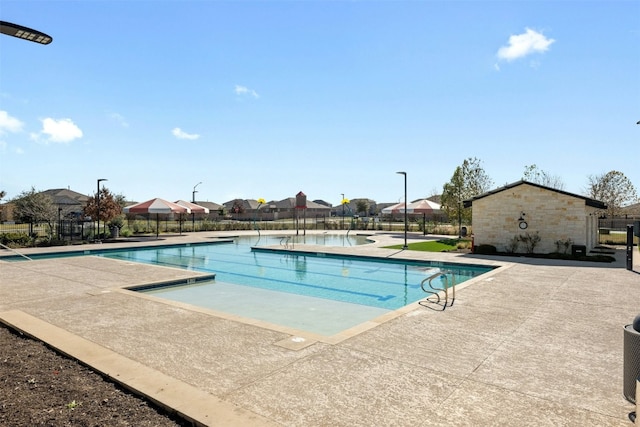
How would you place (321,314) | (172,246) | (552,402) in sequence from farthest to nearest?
(172,246) < (321,314) < (552,402)

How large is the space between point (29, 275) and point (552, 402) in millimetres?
A: 13818

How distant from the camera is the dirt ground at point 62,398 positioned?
3.78 metres

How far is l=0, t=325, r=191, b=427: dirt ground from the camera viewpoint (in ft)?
12.4

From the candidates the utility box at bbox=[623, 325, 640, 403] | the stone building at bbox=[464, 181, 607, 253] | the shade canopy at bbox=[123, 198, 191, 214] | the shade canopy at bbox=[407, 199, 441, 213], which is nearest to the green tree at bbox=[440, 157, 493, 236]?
the shade canopy at bbox=[407, 199, 441, 213]

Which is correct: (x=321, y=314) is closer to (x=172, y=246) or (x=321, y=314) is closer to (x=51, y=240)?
(x=172, y=246)

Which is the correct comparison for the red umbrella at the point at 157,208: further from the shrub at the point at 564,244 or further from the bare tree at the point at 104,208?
the shrub at the point at 564,244

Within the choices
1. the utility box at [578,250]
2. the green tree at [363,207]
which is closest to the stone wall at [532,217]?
the utility box at [578,250]

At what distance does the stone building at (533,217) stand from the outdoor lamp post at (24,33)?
1856 centimetres

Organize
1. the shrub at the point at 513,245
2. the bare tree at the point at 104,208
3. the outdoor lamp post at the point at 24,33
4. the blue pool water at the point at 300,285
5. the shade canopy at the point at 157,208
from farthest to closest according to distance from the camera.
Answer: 1. the bare tree at the point at 104,208
2. the shade canopy at the point at 157,208
3. the shrub at the point at 513,245
4. the blue pool water at the point at 300,285
5. the outdoor lamp post at the point at 24,33

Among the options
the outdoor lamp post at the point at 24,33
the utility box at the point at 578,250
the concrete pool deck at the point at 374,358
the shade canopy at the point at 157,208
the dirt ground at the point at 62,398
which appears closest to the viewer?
the dirt ground at the point at 62,398

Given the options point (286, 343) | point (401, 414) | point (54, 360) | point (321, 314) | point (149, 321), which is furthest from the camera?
point (321, 314)

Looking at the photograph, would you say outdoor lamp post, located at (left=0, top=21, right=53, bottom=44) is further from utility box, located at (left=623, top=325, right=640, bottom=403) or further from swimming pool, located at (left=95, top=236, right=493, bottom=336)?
utility box, located at (left=623, top=325, right=640, bottom=403)

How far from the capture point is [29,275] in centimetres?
1230

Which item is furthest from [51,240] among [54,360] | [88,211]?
[54,360]
